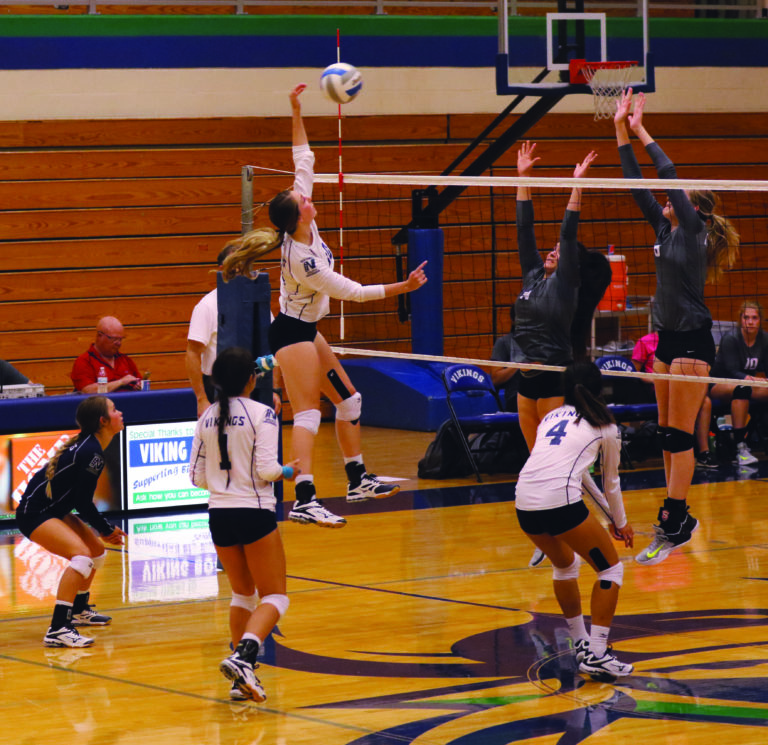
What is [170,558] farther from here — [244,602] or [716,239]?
[716,239]

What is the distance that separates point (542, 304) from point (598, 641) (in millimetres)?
2263

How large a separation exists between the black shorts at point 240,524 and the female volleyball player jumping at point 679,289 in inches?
105

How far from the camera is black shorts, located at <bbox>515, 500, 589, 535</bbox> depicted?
5.94m

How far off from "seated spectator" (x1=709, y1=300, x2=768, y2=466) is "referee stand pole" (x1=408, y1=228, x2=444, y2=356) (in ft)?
9.76

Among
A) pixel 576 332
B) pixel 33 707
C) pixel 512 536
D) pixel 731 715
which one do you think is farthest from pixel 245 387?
pixel 512 536

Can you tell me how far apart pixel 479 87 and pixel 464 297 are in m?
2.31

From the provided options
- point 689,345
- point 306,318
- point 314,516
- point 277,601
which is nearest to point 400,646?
point 314,516

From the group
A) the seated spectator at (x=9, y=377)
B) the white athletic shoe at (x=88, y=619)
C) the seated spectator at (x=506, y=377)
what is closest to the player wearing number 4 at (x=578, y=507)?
the white athletic shoe at (x=88, y=619)

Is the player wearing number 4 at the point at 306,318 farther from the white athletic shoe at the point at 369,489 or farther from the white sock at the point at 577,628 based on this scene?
the white sock at the point at 577,628

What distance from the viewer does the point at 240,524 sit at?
5785 millimetres

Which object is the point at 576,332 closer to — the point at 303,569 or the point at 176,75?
the point at 303,569

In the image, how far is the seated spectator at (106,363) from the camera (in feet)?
35.4

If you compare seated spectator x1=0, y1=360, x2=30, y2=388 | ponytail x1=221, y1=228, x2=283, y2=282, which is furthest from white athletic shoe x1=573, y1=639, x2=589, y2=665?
seated spectator x1=0, y1=360, x2=30, y2=388

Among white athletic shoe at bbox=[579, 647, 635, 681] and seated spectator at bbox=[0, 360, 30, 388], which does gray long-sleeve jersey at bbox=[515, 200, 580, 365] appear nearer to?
white athletic shoe at bbox=[579, 647, 635, 681]
